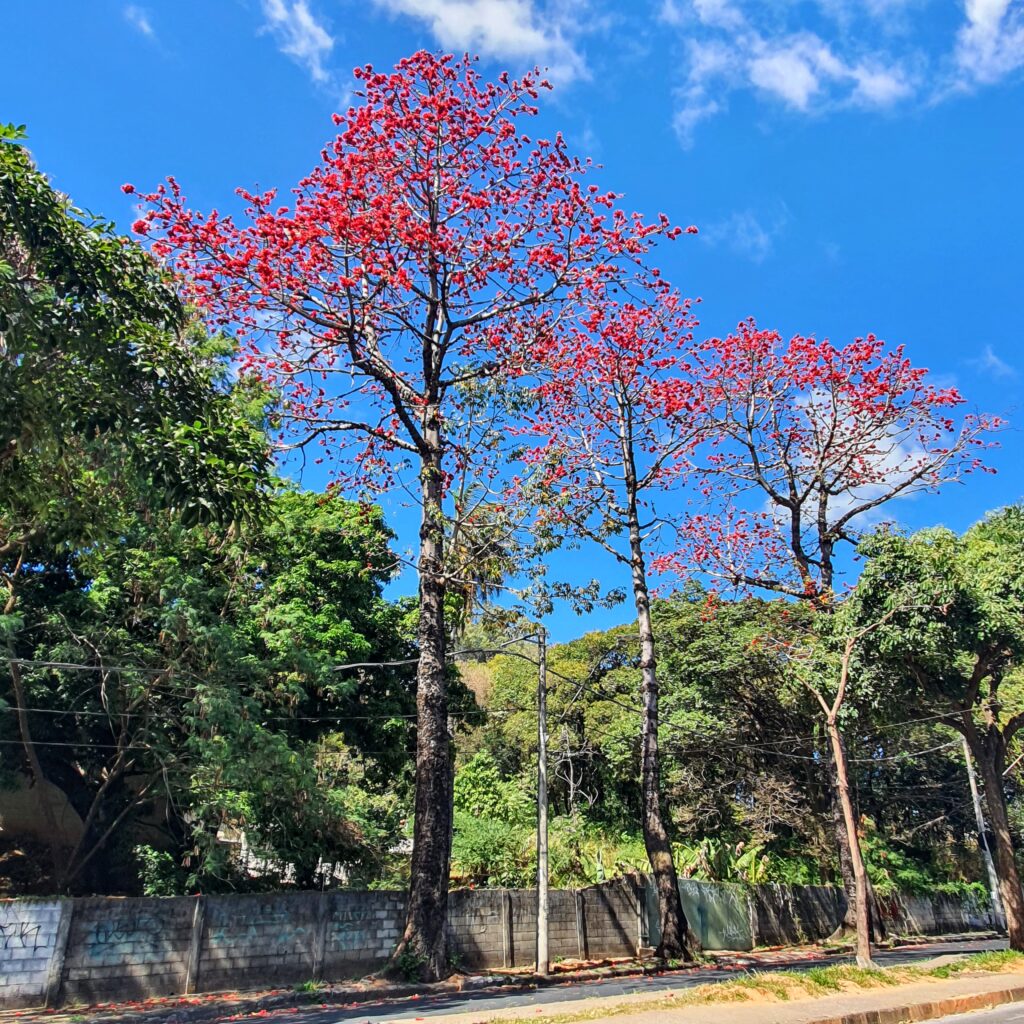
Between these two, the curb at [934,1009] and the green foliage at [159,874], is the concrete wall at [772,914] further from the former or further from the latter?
the green foliage at [159,874]

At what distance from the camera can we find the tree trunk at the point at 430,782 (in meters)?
11.9

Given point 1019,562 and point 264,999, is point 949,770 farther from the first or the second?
point 264,999

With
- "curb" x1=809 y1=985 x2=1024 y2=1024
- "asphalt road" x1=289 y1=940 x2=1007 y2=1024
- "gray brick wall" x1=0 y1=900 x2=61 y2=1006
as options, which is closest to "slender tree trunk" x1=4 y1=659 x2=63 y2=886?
"gray brick wall" x1=0 y1=900 x2=61 y2=1006

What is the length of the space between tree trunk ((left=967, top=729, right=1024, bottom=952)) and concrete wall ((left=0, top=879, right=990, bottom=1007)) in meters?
7.51

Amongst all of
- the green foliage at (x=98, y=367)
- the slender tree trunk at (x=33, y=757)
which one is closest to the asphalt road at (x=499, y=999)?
the green foliage at (x=98, y=367)

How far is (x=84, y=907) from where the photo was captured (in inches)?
455

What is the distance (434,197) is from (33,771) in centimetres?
1229

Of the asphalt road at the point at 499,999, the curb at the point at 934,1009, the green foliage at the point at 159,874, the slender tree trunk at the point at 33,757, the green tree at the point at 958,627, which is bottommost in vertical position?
the asphalt road at the point at 499,999

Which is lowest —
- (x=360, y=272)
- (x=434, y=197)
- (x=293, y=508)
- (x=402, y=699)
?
(x=402, y=699)

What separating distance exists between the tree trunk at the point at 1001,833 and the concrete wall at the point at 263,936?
7.51 m

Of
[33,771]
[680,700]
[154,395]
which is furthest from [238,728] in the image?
[680,700]

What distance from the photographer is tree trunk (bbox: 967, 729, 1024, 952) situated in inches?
592

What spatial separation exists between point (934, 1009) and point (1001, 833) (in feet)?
23.3

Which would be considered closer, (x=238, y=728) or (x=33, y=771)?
(x=238, y=728)
